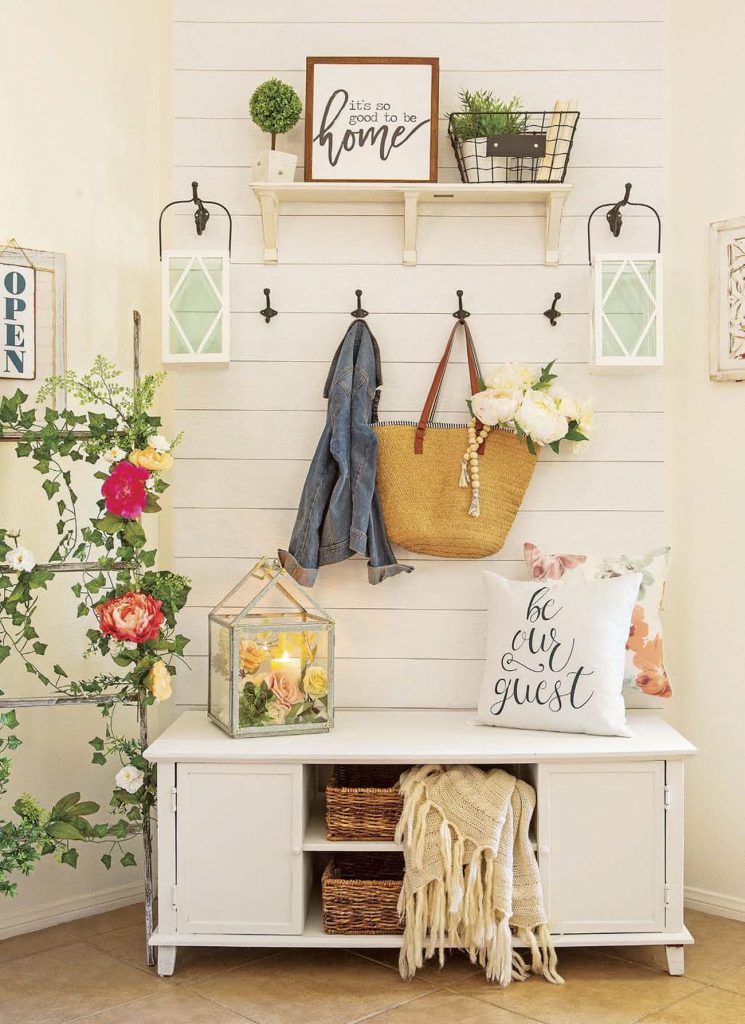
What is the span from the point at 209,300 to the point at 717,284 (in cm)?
136

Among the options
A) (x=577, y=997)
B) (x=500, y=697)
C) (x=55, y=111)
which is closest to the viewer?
(x=577, y=997)

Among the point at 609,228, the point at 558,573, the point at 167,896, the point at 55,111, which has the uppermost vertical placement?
the point at 55,111

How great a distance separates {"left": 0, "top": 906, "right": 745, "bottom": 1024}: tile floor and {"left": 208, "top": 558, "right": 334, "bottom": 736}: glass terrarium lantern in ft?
1.85

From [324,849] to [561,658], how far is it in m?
0.72

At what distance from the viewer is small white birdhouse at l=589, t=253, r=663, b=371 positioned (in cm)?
257

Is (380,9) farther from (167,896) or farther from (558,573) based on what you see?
(167,896)

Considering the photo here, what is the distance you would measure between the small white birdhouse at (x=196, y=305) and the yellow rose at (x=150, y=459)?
313 millimetres

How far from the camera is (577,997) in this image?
2.23 m

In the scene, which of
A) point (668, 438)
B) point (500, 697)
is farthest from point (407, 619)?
point (668, 438)

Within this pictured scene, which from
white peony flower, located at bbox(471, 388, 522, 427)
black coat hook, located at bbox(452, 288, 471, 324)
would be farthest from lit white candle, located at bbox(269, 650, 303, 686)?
black coat hook, located at bbox(452, 288, 471, 324)

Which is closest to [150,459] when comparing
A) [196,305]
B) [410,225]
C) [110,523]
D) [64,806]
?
[110,523]

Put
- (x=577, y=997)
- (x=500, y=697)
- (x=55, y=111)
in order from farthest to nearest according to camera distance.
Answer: (x=55, y=111)
(x=500, y=697)
(x=577, y=997)

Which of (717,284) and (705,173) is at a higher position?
(705,173)

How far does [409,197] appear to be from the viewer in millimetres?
2656
